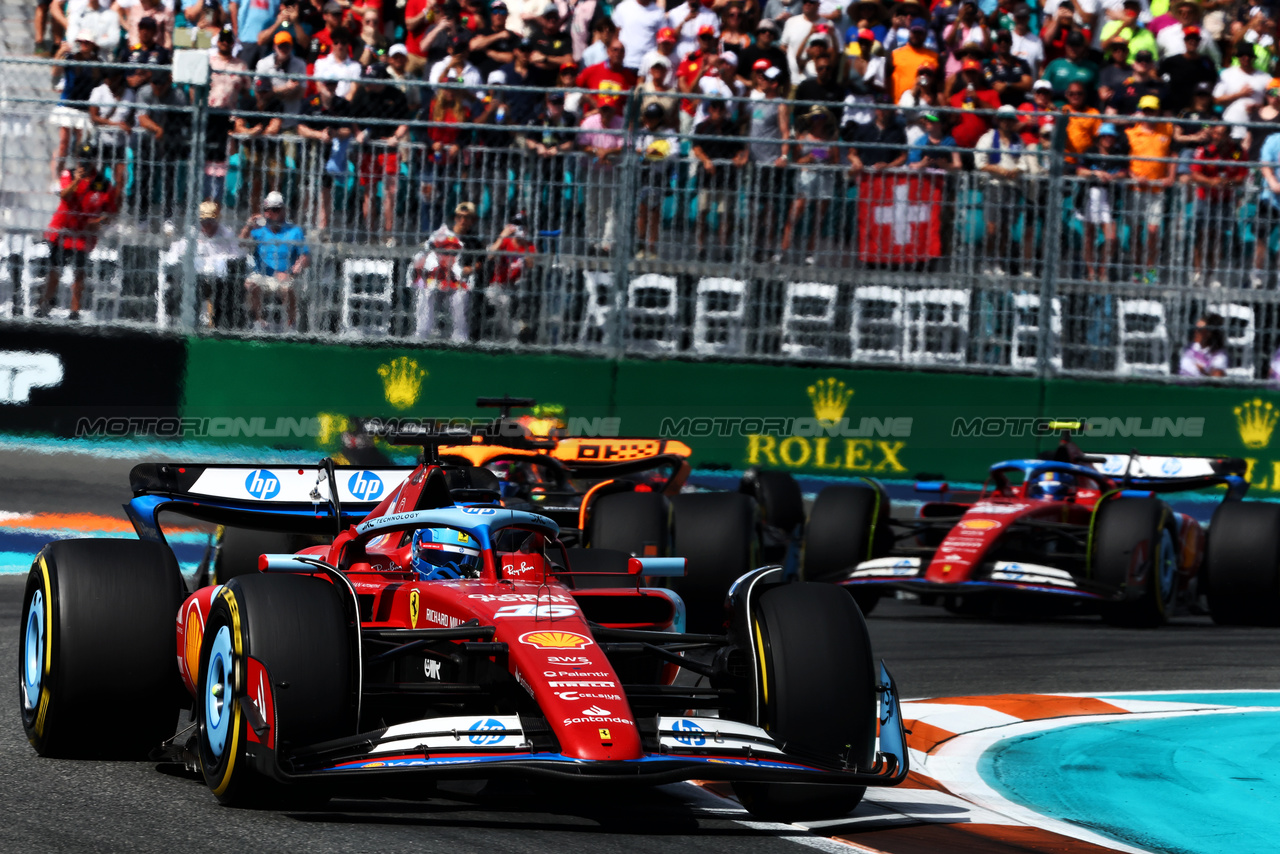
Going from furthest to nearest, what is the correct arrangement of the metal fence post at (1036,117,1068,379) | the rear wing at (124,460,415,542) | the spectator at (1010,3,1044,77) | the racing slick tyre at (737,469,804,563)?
the spectator at (1010,3,1044,77), the metal fence post at (1036,117,1068,379), the racing slick tyre at (737,469,804,563), the rear wing at (124,460,415,542)

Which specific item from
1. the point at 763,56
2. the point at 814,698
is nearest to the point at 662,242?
the point at 763,56

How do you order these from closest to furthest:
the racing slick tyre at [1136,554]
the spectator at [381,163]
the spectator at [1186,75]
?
the racing slick tyre at [1136,554], the spectator at [381,163], the spectator at [1186,75]

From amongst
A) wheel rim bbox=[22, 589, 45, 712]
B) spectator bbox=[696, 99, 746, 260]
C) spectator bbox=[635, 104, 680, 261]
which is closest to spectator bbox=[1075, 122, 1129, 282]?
spectator bbox=[696, 99, 746, 260]

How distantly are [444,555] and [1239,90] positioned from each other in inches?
512

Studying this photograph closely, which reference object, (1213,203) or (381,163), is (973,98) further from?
(381,163)

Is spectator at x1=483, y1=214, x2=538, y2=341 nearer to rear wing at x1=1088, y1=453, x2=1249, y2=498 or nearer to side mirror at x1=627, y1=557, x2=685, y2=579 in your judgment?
rear wing at x1=1088, y1=453, x2=1249, y2=498

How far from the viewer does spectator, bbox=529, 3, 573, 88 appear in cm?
1720

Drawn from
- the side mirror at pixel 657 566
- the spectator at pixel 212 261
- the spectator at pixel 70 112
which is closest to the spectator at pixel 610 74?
the spectator at pixel 212 261

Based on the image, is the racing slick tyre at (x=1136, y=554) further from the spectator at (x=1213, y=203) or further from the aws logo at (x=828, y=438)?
the spectator at (x=1213, y=203)

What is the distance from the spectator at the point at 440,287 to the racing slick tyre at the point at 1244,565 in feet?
18.4

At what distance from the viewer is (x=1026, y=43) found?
18062 millimetres

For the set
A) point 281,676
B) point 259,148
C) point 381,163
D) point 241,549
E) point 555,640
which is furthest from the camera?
point 381,163

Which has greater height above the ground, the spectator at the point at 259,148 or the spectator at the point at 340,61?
the spectator at the point at 340,61

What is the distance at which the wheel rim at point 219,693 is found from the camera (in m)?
5.77
